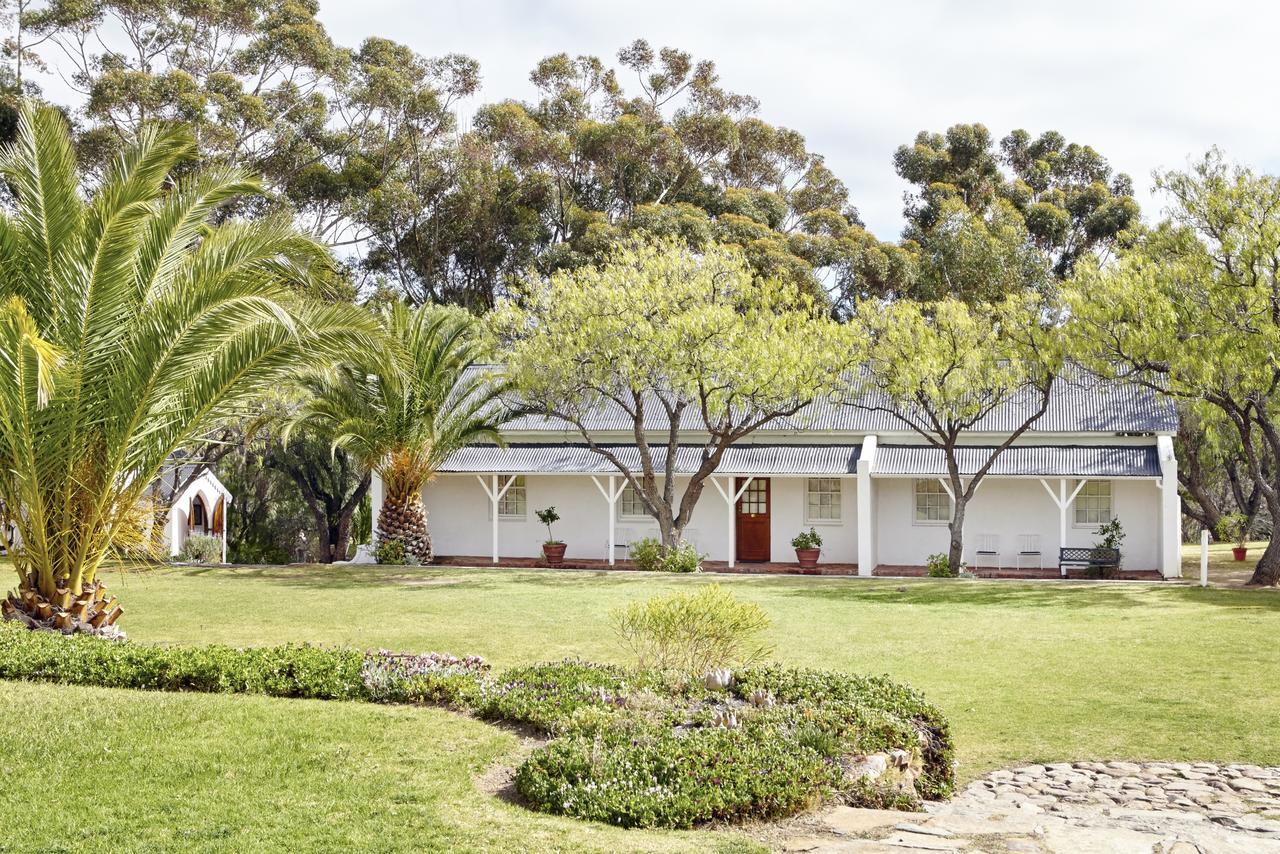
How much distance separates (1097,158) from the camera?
51094 mm

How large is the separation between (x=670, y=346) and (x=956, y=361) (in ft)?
20.5

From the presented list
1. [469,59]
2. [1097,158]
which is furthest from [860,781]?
[1097,158]

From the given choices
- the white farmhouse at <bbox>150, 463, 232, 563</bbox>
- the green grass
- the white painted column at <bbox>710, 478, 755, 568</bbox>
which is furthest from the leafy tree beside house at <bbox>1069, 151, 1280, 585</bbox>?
the white farmhouse at <bbox>150, 463, 232, 563</bbox>

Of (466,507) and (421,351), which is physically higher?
(421,351)

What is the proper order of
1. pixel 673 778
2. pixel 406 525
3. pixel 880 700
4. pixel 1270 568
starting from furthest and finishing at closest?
pixel 406 525, pixel 1270 568, pixel 880 700, pixel 673 778

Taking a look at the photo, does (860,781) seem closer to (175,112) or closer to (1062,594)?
Result: (1062,594)

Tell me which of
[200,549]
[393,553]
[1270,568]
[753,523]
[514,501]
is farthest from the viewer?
[514,501]

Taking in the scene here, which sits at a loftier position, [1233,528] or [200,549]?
[1233,528]

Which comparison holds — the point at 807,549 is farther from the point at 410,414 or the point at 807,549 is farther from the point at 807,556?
the point at 410,414

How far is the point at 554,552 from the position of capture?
28.8 metres

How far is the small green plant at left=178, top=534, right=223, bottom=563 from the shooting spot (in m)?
29.8

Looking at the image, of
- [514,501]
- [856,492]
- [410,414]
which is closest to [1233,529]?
[856,492]

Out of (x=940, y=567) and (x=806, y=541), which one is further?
(x=806, y=541)

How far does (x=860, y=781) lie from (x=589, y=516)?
2262 centimetres
